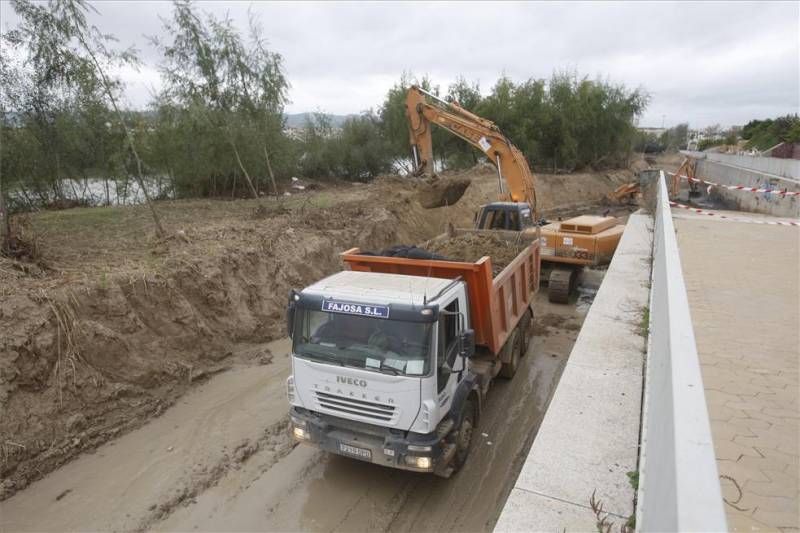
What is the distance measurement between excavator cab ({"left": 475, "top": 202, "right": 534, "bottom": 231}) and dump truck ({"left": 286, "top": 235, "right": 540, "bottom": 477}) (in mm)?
4728

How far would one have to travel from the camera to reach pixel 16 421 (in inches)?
208

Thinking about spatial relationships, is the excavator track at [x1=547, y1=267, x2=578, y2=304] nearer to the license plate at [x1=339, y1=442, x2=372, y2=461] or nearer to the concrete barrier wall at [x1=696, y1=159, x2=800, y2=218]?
the license plate at [x1=339, y1=442, x2=372, y2=461]

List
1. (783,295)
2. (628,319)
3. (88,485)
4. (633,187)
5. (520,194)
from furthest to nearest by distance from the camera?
(633,187) < (520,194) < (783,295) < (628,319) < (88,485)

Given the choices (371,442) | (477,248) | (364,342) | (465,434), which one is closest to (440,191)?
(477,248)

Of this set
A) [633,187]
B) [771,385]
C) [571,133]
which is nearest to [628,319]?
[771,385]

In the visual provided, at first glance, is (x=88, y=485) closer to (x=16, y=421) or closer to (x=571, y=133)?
(x=16, y=421)

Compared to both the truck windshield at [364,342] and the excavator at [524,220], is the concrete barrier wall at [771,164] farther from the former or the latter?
the truck windshield at [364,342]

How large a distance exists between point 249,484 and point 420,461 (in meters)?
1.97

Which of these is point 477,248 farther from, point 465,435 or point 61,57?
point 61,57

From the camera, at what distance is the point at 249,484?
16.4 ft

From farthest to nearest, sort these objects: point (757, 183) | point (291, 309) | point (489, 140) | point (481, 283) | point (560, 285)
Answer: point (757, 183)
point (489, 140)
point (560, 285)
point (481, 283)
point (291, 309)

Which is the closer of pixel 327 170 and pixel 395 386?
pixel 395 386

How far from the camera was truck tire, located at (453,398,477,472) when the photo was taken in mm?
4879

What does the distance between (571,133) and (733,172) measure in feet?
33.2
